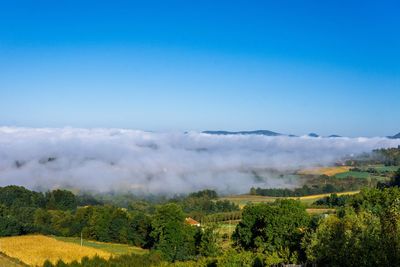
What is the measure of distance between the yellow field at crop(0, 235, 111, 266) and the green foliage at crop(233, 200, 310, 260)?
17.9 metres

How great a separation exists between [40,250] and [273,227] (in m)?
31.1

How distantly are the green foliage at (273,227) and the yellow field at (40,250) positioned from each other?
17904 mm

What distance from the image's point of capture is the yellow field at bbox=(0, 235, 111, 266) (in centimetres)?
5344

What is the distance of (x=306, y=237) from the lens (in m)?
43.4

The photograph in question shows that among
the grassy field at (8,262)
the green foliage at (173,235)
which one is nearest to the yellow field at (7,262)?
the grassy field at (8,262)

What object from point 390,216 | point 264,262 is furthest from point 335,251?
point 264,262

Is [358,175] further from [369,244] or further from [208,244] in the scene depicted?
[369,244]

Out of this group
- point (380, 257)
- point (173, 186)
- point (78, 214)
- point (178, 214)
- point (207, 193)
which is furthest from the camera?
point (173, 186)

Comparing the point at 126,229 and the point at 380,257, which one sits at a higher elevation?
the point at 380,257

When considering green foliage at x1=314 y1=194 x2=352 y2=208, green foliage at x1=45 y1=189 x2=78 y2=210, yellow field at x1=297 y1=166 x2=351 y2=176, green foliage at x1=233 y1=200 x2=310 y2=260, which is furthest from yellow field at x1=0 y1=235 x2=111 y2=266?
yellow field at x1=297 y1=166 x2=351 y2=176

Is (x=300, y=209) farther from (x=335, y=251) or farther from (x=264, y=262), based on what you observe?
(x=335, y=251)

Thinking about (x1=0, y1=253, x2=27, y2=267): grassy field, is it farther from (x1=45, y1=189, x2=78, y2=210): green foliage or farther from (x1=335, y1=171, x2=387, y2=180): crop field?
(x1=335, y1=171, x2=387, y2=180): crop field

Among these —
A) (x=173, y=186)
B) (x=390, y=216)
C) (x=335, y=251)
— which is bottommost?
(x=173, y=186)

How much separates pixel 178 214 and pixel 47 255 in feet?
60.6
